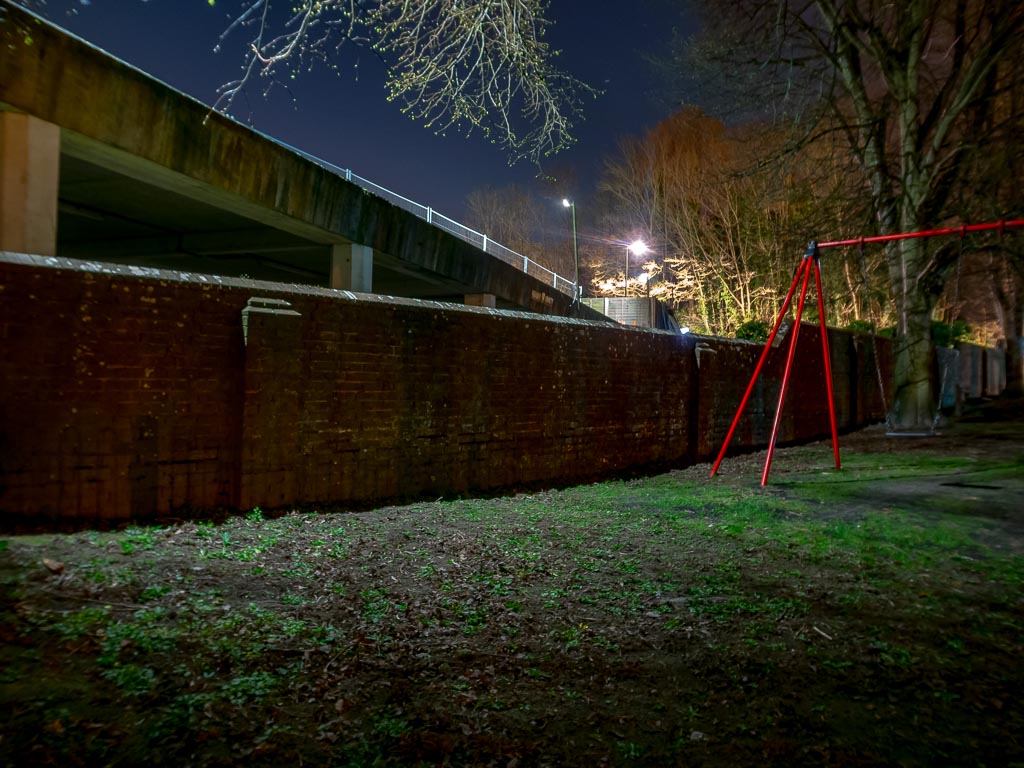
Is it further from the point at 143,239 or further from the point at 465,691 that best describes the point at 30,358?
the point at 143,239

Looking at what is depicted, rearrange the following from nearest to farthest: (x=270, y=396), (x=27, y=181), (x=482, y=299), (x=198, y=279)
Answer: (x=198, y=279) → (x=270, y=396) → (x=27, y=181) → (x=482, y=299)

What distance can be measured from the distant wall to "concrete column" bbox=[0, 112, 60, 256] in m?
3.41

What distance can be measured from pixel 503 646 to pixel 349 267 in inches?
420

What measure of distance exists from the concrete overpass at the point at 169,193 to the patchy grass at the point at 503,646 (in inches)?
209

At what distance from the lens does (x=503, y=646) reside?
3.52 meters

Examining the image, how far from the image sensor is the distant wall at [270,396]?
15.3ft

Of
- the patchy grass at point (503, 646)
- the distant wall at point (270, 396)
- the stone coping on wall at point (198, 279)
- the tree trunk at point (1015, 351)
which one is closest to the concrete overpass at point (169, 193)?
the stone coping on wall at point (198, 279)

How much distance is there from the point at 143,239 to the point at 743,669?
15515mm

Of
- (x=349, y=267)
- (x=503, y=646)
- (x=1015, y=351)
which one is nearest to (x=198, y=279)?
(x=503, y=646)

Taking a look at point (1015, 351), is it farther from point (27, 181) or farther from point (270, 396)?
point (27, 181)

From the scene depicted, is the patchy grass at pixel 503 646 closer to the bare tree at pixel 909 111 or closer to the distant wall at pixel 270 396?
the distant wall at pixel 270 396

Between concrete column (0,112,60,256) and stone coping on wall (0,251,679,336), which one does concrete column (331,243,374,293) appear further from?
stone coping on wall (0,251,679,336)

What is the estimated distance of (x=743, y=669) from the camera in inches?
127

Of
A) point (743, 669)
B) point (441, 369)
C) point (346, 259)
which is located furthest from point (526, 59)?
point (346, 259)
